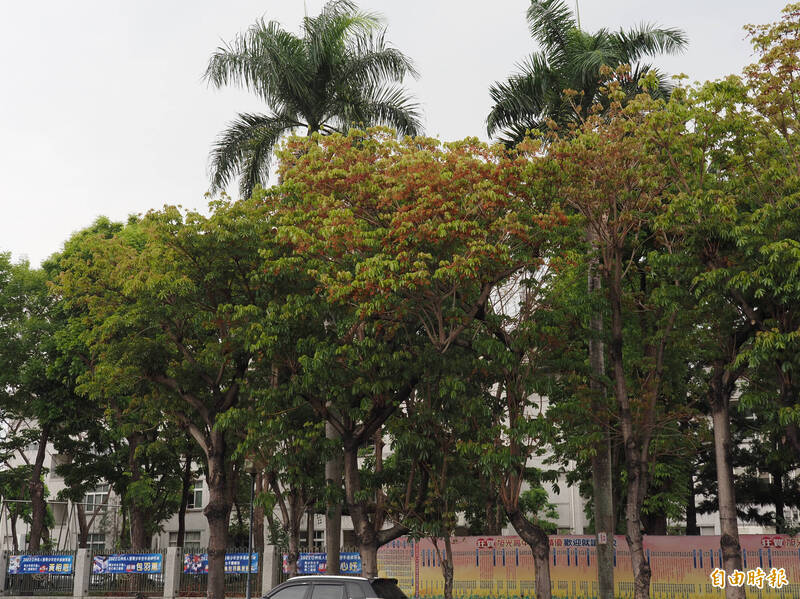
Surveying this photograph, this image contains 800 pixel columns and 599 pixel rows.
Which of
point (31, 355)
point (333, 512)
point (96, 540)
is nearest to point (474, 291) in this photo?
point (333, 512)

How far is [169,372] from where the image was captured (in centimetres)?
2217

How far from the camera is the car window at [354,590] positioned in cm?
1229

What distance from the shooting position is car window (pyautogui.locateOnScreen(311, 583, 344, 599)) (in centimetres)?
1248

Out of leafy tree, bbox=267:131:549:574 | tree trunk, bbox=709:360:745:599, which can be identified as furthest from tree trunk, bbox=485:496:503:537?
tree trunk, bbox=709:360:745:599

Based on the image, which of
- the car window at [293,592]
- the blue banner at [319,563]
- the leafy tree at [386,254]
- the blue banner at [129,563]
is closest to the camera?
the car window at [293,592]

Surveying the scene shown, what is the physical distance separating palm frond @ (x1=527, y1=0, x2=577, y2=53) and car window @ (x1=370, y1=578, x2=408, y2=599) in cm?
1740

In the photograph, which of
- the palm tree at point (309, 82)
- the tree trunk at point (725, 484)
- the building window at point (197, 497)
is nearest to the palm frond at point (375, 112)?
the palm tree at point (309, 82)

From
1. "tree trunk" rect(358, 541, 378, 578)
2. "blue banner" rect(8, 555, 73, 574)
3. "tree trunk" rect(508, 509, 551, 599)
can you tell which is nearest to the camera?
"tree trunk" rect(508, 509, 551, 599)

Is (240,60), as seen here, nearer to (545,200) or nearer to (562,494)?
(545,200)

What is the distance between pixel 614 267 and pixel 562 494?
32.3m

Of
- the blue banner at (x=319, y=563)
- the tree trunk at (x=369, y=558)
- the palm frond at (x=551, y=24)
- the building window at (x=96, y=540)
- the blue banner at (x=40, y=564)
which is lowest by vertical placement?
the building window at (x=96, y=540)

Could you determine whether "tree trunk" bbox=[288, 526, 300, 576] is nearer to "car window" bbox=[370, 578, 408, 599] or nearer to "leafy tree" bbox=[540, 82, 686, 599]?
"leafy tree" bbox=[540, 82, 686, 599]

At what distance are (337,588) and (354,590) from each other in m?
0.32

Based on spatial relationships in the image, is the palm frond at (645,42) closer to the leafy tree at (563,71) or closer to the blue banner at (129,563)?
the leafy tree at (563,71)
